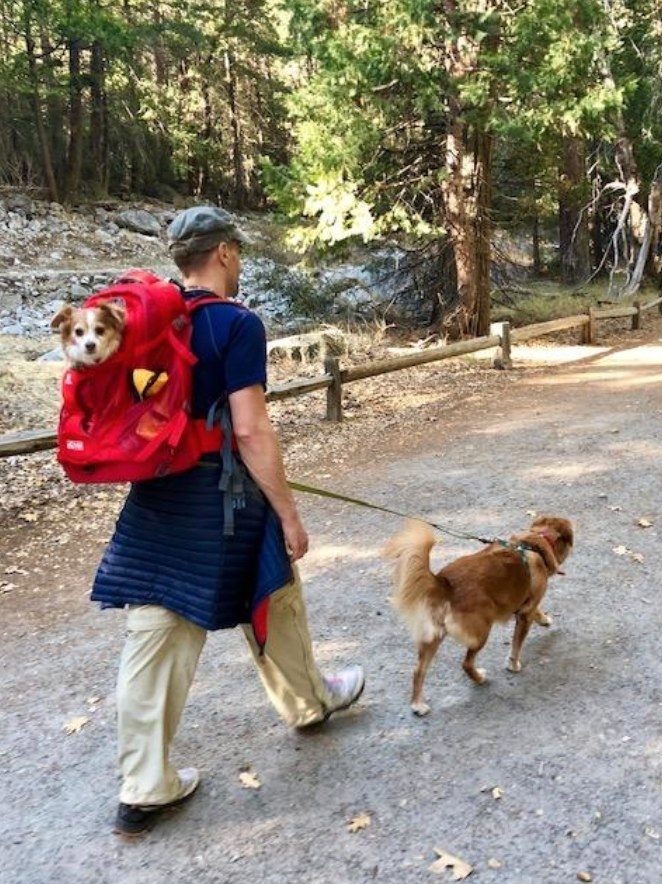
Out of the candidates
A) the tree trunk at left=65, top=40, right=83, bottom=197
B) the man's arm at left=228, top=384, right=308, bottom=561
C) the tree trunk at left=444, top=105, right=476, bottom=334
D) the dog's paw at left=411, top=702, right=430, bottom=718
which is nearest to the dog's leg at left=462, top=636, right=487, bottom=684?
the dog's paw at left=411, top=702, right=430, bottom=718

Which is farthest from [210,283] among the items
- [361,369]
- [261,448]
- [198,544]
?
[361,369]

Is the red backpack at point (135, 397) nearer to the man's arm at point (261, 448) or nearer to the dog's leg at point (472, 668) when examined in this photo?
the man's arm at point (261, 448)

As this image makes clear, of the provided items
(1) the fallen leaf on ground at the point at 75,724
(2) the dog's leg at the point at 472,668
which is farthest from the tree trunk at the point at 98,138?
(2) the dog's leg at the point at 472,668

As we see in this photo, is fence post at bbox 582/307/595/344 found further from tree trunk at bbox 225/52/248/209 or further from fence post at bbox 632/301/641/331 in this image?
tree trunk at bbox 225/52/248/209

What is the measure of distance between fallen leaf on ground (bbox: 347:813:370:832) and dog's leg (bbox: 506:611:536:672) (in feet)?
3.99

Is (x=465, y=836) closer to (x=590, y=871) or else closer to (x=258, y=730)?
(x=590, y=871)

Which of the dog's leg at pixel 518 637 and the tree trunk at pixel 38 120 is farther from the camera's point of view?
the tree trunk at pixel 38 120

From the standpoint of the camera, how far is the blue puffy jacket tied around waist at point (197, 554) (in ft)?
8.91

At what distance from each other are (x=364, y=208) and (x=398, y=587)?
986 centimetres

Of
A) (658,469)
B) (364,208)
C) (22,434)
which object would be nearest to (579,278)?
(364,208)

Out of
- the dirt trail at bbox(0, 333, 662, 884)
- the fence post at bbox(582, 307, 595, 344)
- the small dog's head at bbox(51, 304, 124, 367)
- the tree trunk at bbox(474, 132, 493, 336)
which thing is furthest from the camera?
the fence post at bbox(582, 307, 595, 344)

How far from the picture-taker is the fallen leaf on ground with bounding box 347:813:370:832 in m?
2.81

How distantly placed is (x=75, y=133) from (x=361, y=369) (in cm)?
2300

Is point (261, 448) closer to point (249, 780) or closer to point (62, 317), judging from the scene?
point (62, 317)
